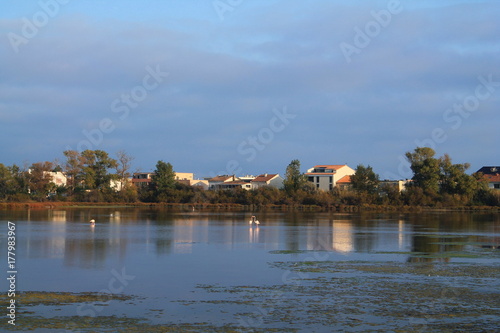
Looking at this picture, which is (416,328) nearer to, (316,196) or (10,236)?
(10,236)

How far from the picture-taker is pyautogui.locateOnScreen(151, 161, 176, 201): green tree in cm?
9856

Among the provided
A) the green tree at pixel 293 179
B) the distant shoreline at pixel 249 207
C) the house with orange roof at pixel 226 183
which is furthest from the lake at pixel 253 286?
the house with orange roof at pixel 226 183

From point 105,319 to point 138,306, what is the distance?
1543 mm

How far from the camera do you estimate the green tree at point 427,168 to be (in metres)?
86.8

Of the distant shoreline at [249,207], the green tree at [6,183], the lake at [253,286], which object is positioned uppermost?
the green tree at [6,183]

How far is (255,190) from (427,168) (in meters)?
27.6

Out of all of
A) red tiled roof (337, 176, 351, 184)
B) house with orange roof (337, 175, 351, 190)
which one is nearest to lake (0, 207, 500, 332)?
house with orange roof (337, 175, 351, 190)

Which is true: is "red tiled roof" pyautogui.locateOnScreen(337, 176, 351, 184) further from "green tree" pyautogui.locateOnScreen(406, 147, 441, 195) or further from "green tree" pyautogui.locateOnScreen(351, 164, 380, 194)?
"green tree" pyautogui.locateOnScreen(406, 147, 441, 195)

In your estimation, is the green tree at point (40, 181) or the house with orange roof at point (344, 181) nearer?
the green tree at point (40, 181)

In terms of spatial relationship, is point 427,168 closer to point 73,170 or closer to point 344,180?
point 344,180

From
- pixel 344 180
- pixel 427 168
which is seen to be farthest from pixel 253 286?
pixel 344 180

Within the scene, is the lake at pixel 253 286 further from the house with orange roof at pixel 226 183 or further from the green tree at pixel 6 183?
the house with orange roof at pixel 226 183

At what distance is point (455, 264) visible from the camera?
2273cm

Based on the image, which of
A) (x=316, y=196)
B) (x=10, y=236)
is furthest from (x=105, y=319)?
(x=316, y=196)
